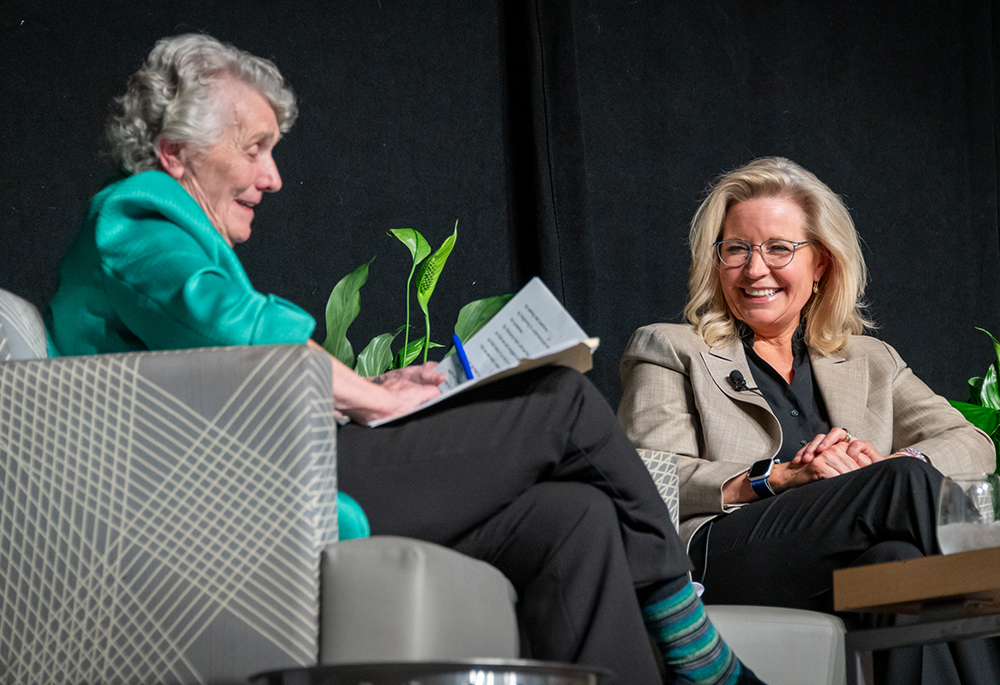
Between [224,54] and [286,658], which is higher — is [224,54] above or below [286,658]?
above

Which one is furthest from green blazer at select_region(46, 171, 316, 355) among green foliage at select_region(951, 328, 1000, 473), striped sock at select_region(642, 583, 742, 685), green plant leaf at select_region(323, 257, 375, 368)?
green foliage at select_region(951, 328, 1000, 473)

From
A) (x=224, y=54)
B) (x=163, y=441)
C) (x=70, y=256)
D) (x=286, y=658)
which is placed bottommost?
(x=286, y=658)

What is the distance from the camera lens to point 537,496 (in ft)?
4.00

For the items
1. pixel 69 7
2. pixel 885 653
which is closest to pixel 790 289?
pixel 885 653

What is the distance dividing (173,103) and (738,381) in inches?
46.7

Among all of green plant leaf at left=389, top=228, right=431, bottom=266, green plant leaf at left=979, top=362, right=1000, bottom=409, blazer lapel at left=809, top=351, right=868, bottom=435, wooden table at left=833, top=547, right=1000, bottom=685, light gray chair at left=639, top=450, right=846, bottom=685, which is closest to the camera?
wooden table at left=833, top=547, right=1000, bottom=685

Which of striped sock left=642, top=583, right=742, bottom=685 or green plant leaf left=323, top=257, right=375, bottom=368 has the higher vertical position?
green plant leaf left=323, top=257, right=375, bottom=368

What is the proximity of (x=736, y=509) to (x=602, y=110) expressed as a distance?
149cm

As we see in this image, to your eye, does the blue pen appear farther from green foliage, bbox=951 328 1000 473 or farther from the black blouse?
green foliage, bbox=951 328 1000 473

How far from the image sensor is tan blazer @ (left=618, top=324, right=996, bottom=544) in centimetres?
198

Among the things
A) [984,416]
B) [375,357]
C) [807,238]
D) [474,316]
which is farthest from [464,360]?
[984,416]

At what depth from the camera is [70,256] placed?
51.2 inches

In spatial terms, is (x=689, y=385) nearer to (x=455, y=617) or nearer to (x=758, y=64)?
(x=455, y=617)

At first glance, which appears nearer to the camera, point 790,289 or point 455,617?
point 455,617
